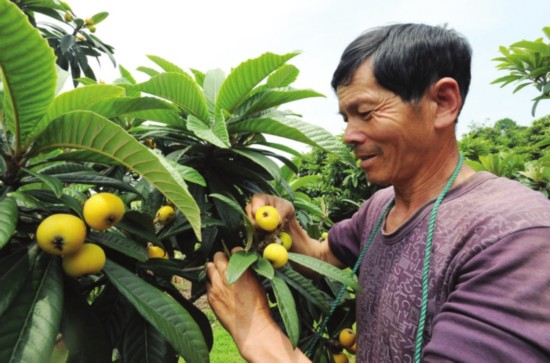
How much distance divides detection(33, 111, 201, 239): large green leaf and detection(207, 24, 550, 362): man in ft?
1.32

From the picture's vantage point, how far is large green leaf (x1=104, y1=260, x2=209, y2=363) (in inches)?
31.3

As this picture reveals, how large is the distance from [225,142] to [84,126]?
0.36 m

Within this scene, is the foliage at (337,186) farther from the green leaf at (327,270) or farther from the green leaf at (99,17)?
the green leaf at (327,270)

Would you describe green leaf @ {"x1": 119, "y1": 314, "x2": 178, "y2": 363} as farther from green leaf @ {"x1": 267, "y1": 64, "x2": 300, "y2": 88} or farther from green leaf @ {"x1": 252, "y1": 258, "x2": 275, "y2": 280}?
green leaf @ {"x1": 267, "y1": 64, "x2": 300, "y2": 88}

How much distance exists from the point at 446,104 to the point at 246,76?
0.56 m

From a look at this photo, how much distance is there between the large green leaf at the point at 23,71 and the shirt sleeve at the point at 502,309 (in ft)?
2.86

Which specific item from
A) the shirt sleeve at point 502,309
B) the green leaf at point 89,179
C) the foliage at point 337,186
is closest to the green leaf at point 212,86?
the green leaf at point 89,179

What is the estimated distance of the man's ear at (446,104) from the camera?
112 cm

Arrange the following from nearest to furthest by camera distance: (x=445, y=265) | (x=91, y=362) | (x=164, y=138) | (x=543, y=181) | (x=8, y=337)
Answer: (x=8, y=337) → (x=91, y=362) → (x=445, y=265) → (x=164, y=138) → (x=543, y=181)

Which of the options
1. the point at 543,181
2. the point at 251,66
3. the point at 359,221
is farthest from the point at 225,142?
the point at 543,181

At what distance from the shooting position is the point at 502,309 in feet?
2.43

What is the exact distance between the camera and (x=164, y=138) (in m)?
1.26

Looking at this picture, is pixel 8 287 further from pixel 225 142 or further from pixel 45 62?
pixel 225 142

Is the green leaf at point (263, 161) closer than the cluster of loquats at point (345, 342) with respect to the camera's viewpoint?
Yes
